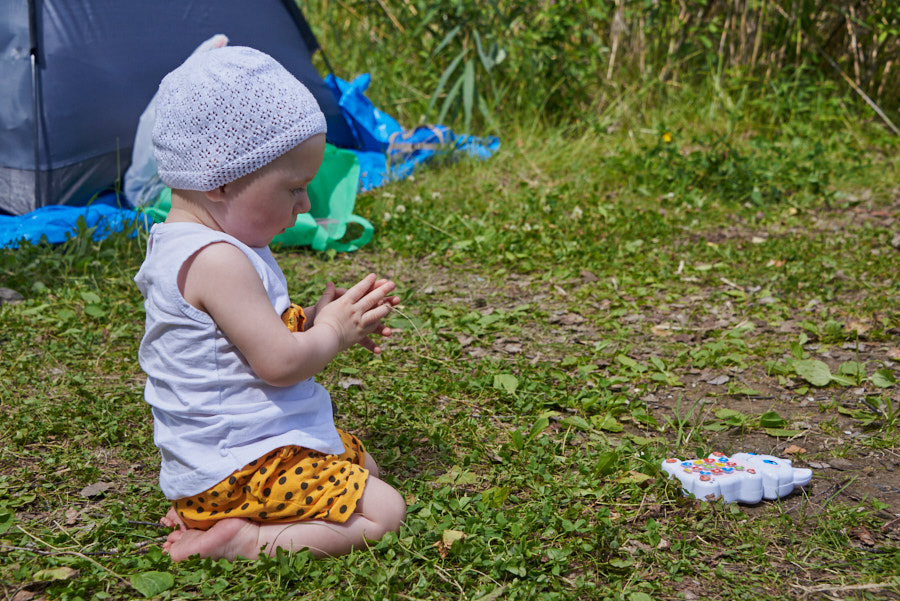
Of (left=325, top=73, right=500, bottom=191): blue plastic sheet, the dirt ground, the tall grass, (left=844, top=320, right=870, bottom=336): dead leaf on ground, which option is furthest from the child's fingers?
the tall grass

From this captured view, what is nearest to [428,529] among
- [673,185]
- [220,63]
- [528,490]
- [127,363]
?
[528,490]

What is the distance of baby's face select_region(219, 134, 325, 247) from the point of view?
1747 millimetres

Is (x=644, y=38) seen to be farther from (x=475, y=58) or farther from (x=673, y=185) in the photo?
(x=673, y=185)

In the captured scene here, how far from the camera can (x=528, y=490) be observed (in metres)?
2.12

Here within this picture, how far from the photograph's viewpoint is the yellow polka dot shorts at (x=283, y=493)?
1.74 meters

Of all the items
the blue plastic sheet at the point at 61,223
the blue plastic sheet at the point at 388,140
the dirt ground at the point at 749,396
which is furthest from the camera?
the blue plastic sheet at the point at 388,140

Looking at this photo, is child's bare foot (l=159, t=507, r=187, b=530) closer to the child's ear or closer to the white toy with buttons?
the child's ear

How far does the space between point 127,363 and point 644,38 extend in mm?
4518

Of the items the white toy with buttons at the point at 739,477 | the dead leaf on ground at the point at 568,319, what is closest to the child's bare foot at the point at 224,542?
the white toy with buttons at the point at 739,477

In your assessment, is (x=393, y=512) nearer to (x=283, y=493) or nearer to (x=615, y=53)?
(x=283, y=493)

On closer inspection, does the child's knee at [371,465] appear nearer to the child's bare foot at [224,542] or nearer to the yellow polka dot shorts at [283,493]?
the yellow polka dot shorts at [283,493]

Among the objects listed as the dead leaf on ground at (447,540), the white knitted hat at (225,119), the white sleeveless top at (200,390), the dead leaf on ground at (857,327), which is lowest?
the dead leaf on ground at (857,327)

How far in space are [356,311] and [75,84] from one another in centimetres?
290

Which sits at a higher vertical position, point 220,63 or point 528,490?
point 220,63
